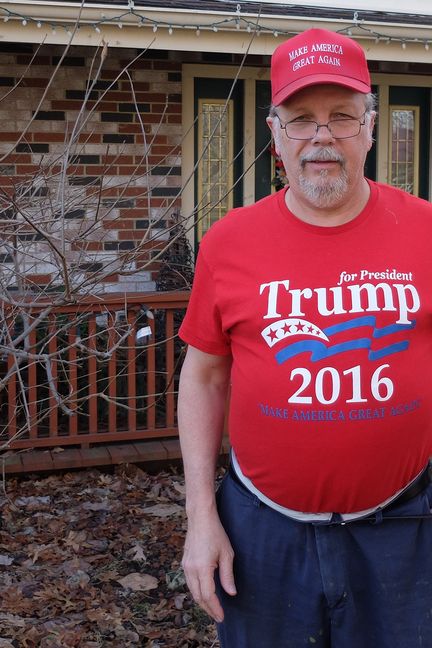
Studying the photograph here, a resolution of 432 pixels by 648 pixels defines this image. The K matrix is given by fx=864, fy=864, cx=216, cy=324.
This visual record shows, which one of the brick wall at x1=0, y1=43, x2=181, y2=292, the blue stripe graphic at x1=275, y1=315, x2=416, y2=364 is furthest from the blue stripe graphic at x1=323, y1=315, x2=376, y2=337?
the brick wall at x1=0, y1=43, x2=181, y2=292

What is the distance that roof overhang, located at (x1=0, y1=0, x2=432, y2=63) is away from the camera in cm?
569

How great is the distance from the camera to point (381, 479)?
204 cm

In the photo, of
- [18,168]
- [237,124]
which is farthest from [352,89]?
[237,124]

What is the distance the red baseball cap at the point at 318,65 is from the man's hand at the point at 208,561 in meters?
1.08

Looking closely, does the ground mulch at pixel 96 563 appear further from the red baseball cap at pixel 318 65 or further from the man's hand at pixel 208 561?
the red baseball cap at pixel 318 65

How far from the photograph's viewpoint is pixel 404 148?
8297mm

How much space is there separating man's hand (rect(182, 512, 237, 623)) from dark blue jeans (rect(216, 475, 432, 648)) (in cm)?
5

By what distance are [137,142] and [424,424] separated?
545 cm

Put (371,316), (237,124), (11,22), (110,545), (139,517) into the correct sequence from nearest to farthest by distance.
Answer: (371,316), (110,545), (139,517), (11,22), (237,124)

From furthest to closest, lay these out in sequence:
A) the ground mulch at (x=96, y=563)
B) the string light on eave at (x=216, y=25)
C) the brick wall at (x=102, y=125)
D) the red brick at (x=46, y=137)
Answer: the red brick at (x=46, y=137), the brick wall at (x=102, y=125), the string light on eave at (x=216, y=25), the ground mulch at (x=96, y=563)

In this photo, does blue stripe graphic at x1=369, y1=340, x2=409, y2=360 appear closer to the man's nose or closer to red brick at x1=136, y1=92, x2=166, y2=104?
the man's nose

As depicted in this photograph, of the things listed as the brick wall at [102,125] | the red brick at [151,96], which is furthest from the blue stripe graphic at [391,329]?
the red brick at [151,96]

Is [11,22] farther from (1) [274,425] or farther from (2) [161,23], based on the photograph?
(1) [274,425]

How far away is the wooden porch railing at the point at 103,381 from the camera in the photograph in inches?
202
